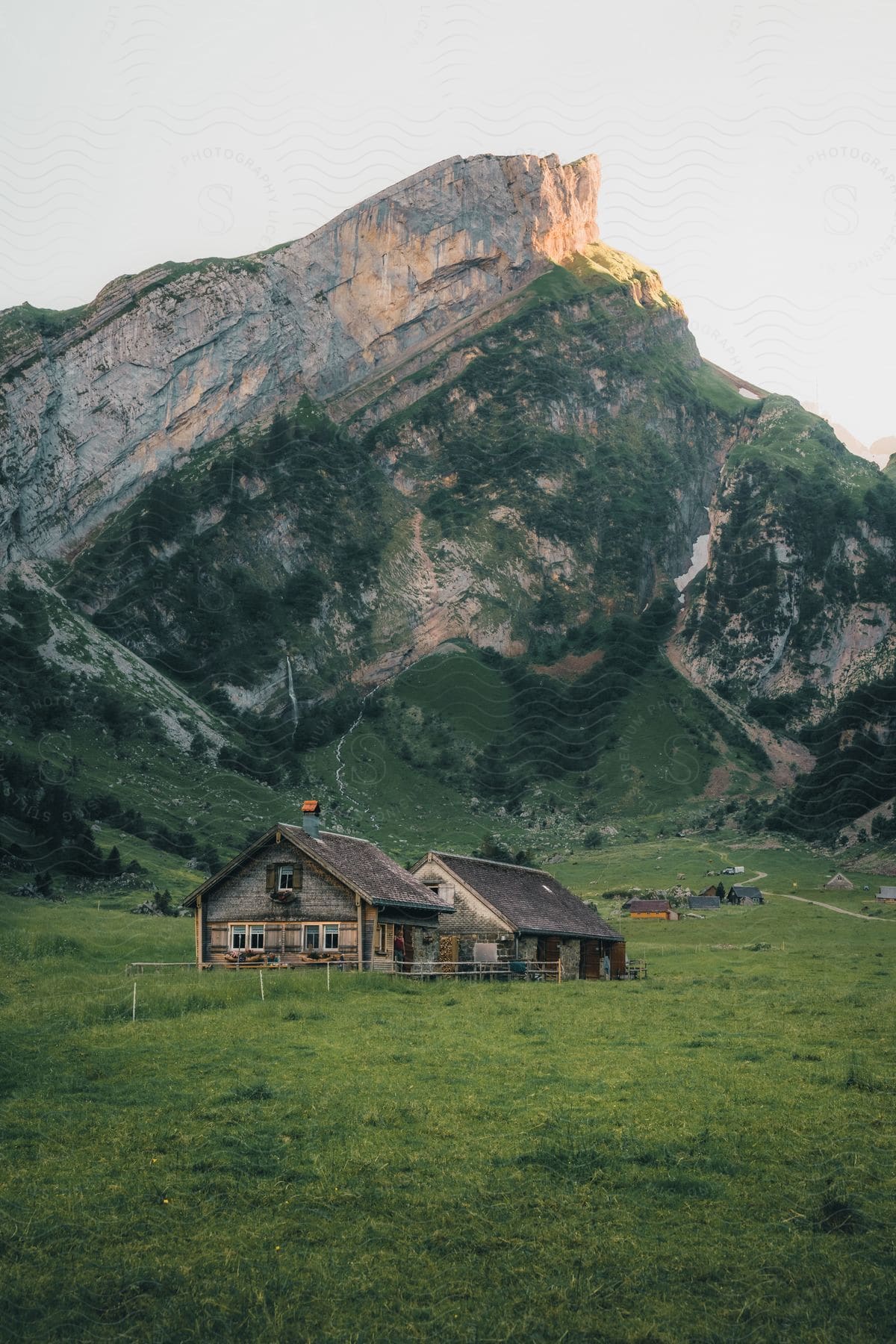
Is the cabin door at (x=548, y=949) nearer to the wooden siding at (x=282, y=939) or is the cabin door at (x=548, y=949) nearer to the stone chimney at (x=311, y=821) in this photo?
the wooden siding at (x=282, y=939)

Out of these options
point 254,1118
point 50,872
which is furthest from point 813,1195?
point 50,872

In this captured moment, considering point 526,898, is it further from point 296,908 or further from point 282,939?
point 282,939

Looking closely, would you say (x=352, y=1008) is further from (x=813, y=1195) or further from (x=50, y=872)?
(x=50, y=872)

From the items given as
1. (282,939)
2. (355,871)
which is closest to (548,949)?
(355,871)

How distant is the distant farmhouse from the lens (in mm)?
111562

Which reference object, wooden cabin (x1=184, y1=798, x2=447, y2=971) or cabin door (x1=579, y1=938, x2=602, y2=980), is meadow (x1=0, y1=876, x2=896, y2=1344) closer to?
wooden cabin (x1=184, y1=798, x2=447, y2=971)

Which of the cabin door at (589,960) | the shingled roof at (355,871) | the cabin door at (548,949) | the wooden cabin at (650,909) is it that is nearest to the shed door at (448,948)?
the shingled roof at (355,871)

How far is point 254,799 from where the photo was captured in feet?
543

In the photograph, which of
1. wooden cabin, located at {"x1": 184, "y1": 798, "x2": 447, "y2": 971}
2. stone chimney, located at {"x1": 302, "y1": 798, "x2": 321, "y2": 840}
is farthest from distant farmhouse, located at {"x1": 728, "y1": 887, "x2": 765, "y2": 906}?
stone chimney, located at {"x1": 302, "y1": 798, "x2": 321, "y2": 840}

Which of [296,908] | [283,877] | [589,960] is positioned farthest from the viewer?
[589,960]

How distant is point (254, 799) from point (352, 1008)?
130369mm

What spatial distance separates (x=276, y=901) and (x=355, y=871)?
339 centimetres

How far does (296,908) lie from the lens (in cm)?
4988

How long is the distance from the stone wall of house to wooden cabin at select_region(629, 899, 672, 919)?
58.4 meters
